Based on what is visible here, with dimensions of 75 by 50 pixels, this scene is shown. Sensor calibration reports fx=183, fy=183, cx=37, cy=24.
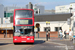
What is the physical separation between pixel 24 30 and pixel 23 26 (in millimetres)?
501

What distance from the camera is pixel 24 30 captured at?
70.6 feet

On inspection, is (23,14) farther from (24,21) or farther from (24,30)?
(24,30)

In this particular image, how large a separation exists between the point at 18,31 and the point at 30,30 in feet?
4.64

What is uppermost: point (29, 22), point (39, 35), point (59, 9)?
point (59, 9)

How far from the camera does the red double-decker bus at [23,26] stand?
21109mm

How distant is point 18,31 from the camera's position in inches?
845

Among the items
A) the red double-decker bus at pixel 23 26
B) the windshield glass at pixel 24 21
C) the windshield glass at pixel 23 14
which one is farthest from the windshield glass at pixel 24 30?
the windshield glass at pixel 23 14

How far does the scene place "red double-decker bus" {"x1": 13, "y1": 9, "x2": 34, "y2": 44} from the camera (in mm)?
21109

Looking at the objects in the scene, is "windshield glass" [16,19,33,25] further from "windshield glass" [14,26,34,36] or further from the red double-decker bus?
"windshield glass" [14,26,34,36]

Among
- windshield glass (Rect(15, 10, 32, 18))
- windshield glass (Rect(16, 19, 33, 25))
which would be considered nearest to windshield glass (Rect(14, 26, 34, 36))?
windshield glass (Rect(16, 19, 33, 25))

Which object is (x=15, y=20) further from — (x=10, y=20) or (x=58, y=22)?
(x=10, y=20)

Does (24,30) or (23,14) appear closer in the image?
(23,14)

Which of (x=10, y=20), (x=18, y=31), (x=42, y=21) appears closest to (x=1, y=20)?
(x=10, y=20)

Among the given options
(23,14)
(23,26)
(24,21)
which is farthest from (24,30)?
(23,14)
